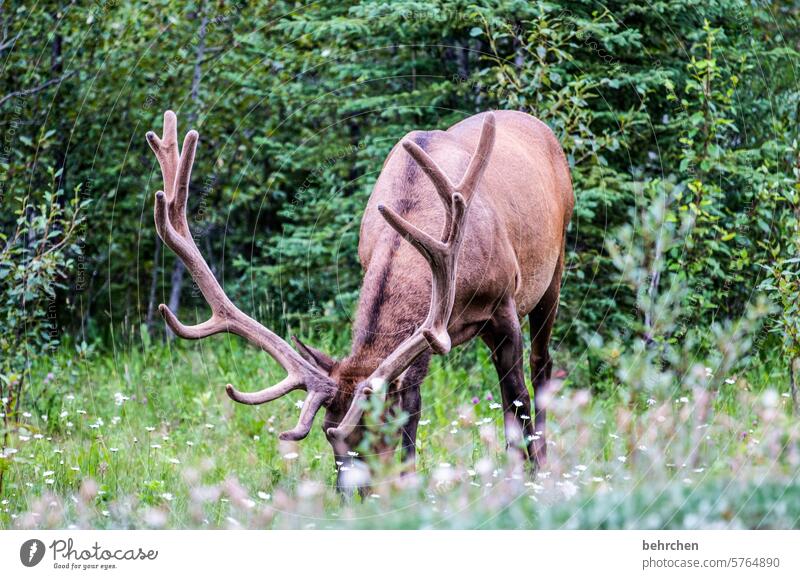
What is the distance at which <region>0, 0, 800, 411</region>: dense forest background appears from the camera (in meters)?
6.46

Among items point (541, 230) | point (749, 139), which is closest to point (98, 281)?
point (541, 230)

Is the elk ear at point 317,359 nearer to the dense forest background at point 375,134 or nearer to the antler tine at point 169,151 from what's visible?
the antler tine at point 169,151

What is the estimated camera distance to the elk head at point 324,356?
446 centimetres

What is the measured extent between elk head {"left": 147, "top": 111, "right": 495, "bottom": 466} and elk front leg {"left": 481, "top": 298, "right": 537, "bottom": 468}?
70 centimetres

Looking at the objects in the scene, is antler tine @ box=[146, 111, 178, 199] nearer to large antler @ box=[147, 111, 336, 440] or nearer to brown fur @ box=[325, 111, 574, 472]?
large antler @ box=[147, 111, 336, 440]

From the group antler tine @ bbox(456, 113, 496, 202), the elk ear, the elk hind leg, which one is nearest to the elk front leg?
the elk hind leg

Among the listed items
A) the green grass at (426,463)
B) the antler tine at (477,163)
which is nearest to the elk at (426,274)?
the antler tine at (477,163)

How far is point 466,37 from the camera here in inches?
281

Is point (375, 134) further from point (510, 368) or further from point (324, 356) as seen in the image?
point (324, 356)

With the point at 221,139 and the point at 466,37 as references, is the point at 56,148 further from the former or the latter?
the point at 466,37

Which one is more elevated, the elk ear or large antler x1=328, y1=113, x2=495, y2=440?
large antler x1=328, y1=113, x2=495, y2=440

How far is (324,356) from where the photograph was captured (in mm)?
4715

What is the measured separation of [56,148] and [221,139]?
1.22 m

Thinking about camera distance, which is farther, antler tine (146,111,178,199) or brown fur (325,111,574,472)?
antler tine (146,111,178,199)
